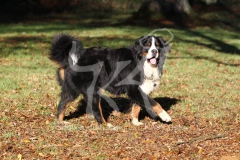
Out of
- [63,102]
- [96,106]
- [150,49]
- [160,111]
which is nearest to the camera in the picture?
[150,49]

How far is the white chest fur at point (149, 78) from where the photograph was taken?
308 inches

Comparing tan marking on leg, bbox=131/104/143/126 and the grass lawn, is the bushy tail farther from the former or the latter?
tan marking on leg, bbox=131/104/143/126

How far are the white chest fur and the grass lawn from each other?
72cm

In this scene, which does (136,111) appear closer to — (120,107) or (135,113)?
(135,113)

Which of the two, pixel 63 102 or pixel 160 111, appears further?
pixel 63 102

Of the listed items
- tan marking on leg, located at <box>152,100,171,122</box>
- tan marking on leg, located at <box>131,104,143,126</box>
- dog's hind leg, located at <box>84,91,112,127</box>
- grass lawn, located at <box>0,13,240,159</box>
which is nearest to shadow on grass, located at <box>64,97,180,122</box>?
grass lawn, located at <box>0,13,240,159</box>

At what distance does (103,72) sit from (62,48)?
0.87 metres

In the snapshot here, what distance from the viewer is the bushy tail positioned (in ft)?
26.0

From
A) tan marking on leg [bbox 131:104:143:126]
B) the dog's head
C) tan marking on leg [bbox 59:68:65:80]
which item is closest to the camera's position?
the dog's head

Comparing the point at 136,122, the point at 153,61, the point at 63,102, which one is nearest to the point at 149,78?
the point at 153,61

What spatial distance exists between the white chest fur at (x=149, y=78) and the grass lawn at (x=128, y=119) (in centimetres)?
72

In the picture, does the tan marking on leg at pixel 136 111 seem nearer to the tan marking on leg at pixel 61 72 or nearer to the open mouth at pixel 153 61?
the open mouth at pixel 153 61

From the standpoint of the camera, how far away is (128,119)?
28.2 ft

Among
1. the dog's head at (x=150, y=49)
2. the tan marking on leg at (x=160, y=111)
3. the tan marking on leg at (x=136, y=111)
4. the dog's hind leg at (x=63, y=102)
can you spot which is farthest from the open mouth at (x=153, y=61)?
the dog's hind leg at (x=63, y=102)
